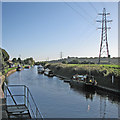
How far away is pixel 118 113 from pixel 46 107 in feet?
24.9

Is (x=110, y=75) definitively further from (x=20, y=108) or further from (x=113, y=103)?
(x=20, y=108)

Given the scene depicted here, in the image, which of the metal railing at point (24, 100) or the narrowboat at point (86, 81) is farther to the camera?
the narrowboat at point (86, 81)

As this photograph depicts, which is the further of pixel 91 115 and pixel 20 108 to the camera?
pixel 91 115

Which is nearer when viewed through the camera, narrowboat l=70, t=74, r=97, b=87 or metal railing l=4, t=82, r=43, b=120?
metal railing l=4, t=82, r=43, b=120

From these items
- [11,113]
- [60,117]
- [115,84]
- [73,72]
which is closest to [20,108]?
[11,113]

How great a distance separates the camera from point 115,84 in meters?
28.2

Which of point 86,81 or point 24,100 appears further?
point 86,81

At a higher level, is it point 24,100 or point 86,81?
point 24,100

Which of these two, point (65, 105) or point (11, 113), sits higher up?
point (11, 113)

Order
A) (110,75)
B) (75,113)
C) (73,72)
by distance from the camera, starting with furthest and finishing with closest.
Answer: (73,72) < (110,75) < (75,113)

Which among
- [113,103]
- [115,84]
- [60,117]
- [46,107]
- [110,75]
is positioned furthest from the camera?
[110,75]

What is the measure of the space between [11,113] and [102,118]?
389 inches

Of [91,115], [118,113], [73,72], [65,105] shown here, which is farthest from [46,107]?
[73,72]

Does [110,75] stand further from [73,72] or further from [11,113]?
[11,113]
